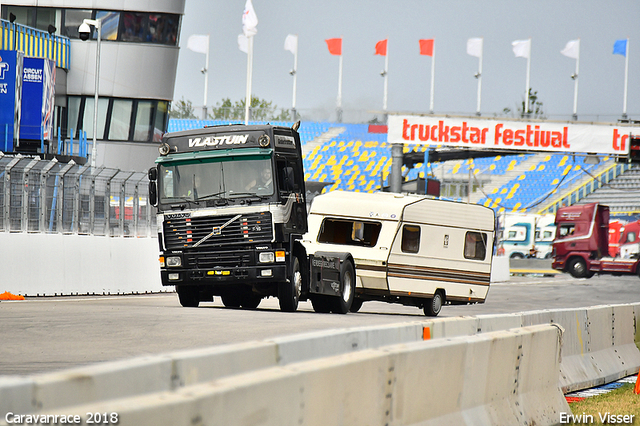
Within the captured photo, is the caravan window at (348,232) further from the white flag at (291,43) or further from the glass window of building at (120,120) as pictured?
the white flag at (291,43)

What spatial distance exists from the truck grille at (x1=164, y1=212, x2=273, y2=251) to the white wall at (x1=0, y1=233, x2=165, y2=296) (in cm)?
433

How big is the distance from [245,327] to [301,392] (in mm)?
8738

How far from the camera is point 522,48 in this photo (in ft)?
218

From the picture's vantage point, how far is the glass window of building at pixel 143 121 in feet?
143

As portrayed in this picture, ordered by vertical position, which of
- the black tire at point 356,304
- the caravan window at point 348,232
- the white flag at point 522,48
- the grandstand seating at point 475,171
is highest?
the white flag at point 522,48

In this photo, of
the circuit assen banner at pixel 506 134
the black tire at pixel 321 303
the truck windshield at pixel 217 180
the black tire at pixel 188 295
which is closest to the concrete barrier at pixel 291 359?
the truck windshield at pixel 217 180

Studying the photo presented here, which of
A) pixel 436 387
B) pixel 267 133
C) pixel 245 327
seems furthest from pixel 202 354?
pixel 267 133

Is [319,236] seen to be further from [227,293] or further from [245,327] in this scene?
[245,327]

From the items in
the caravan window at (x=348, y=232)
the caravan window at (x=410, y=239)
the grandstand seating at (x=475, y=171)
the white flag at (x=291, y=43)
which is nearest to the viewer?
the caravan window at (x=410, y=239)

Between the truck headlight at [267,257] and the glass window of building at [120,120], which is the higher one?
the glass window of building at [120,120]

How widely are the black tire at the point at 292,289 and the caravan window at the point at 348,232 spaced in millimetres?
3151

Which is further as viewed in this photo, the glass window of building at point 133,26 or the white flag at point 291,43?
the white flag at point 291,43

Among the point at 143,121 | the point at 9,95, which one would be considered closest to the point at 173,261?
the point at 9,95

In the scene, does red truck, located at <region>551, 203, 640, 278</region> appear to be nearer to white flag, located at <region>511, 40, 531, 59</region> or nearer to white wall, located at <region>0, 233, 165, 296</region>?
white flag, located at <region>511, 40, 531, 59</region>
